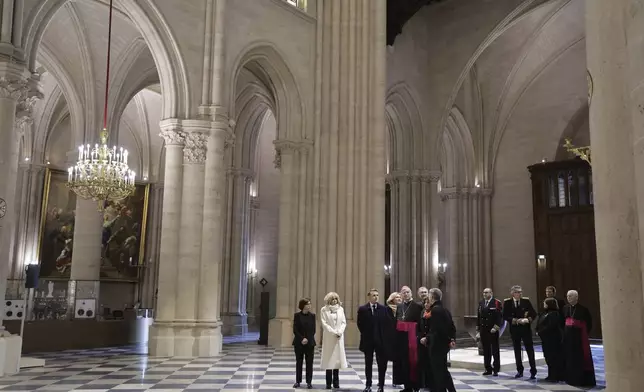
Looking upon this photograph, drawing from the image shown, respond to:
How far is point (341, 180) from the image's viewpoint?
17.0m

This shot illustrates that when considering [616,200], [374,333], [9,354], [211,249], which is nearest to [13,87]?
[9,354]

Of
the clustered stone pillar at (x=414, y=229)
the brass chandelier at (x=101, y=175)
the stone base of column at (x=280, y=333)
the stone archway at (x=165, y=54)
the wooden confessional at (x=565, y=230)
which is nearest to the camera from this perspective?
the stone archway at (x=165, y=54)

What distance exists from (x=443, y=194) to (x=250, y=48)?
13.9m

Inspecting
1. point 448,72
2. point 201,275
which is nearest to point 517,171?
point 448,72

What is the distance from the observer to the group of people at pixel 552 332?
31.9 ft

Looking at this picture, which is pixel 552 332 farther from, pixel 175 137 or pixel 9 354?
pixel 9 354

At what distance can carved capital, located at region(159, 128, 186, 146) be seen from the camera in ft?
45.2

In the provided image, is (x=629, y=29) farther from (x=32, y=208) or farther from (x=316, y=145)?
(x=32, y=208)

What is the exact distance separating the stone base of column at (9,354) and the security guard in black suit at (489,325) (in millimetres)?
7362

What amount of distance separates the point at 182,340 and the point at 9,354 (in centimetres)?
360

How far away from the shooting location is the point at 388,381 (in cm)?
1004

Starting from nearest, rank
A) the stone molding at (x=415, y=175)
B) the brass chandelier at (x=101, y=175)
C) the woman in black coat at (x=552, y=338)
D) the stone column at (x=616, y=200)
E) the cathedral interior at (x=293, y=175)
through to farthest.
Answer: the stone column at (x=616, y=200) → the cathedral interior at (x=293, y=175) → the woman in black coat at (x=552, y=338) → the brass chandelier at (x=101, y=175) → the stone molding at (x=415, y=175)

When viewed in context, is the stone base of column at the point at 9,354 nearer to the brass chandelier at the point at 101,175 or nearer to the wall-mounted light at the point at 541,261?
the brass chandelier at the point at 101,175

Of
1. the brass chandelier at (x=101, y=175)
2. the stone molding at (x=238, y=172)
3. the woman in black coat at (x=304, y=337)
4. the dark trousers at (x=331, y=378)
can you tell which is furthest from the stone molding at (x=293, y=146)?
the dark trousers at (x=331, y=378)
